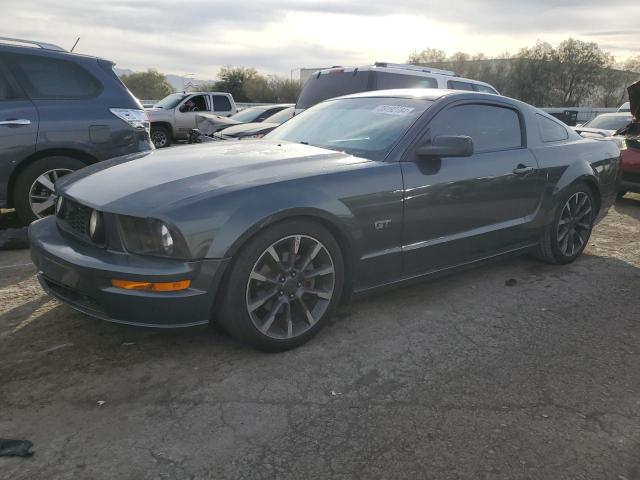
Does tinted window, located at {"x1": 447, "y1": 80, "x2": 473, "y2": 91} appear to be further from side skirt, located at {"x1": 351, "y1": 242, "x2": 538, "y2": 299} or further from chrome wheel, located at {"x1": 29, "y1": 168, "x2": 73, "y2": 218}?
chrome wheel, located at {"x1": 29, "y1": 168, "x2": 73, "y2": 218}

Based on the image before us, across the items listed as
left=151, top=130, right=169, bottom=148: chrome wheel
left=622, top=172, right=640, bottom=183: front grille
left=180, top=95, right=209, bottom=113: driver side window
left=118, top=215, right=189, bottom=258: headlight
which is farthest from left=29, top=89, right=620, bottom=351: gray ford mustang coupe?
left=180, top=95, right=209, bottom=113: driver side window

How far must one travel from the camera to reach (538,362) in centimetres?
310

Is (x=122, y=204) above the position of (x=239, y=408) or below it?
above

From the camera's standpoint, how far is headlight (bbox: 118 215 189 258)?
2.69 metres

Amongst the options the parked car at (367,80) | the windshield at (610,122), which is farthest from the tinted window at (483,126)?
the windshield at (610,122)

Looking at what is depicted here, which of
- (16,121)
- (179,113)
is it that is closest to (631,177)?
(16,121)

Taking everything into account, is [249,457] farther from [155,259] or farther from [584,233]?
[584,233]

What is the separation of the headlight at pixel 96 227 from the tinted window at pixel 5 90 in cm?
287

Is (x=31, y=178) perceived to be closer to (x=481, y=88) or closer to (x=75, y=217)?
(x=75, y=217)

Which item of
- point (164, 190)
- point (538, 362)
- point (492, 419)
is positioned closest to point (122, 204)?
point (164, 190)

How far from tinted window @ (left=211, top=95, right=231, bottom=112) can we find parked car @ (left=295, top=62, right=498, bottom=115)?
9.88 meters

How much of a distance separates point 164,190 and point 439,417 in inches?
71.2

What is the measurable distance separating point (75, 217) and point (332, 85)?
5.65 meters

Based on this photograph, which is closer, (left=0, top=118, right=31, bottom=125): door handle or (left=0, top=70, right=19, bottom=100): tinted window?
(left=0, top=118, right=31, bottom=125): door handle
